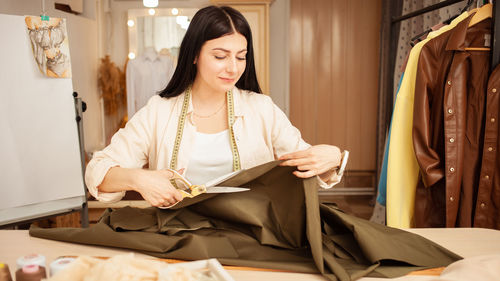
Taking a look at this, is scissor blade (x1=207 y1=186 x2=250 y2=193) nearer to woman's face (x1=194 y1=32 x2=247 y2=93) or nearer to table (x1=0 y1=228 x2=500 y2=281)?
table (x1=0 y1=228 x2=500 y2=281)

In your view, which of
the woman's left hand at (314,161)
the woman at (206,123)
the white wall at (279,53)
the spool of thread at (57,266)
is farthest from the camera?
the white wall at (279,53)

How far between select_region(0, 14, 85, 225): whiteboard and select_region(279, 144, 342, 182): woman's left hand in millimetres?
1692

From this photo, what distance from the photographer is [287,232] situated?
118 cm

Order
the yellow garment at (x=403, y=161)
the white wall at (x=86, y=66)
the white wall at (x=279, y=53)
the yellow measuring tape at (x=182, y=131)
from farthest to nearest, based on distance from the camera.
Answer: the white wall at (x=279, y=53) < the white wall at (x=86, y=66) < the yellow garment at (x=403, y=161) < the yellow measuring tape at (x=182, y=131)

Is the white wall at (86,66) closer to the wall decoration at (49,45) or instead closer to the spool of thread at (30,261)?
the wall decoration at (49,45)

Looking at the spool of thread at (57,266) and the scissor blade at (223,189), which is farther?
the scissor blade at (223,189)

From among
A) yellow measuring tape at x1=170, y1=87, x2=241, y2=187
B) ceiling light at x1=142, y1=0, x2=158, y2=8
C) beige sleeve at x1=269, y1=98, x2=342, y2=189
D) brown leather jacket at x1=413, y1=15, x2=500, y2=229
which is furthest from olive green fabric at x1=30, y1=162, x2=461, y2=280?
ceiling light at x1=142, y1=0, x2=158, y2=8

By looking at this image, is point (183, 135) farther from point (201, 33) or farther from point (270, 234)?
point (270, 234)

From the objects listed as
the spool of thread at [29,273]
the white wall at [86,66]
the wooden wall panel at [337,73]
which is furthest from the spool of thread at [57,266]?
the wooden wall panel at [337,73]

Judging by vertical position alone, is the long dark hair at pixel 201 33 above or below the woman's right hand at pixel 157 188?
above

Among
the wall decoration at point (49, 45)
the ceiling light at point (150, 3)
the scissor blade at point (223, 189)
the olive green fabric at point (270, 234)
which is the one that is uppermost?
the ceiling light at point (150, 3)

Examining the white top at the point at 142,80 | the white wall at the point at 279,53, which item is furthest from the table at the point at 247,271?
the white wall at the point at 279,53

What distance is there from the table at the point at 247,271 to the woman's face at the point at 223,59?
31.9 inches

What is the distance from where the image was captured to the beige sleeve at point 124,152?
149 cm
